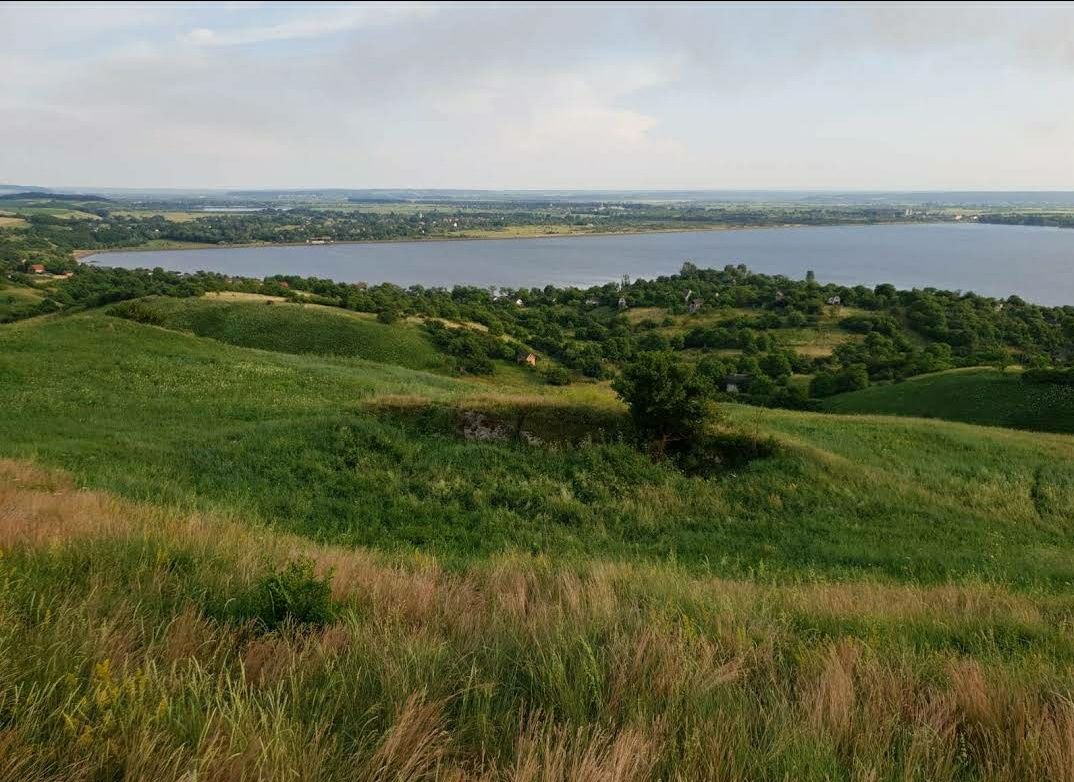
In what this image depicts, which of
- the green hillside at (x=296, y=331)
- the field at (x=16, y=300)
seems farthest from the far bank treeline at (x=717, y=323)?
the green hillside at (x=296, y=331)

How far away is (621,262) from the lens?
153 meters

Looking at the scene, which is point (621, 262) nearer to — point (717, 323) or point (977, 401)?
point (717, 323)

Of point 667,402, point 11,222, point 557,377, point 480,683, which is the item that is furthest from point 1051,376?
point 11,222

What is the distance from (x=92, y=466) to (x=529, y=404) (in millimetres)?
8322

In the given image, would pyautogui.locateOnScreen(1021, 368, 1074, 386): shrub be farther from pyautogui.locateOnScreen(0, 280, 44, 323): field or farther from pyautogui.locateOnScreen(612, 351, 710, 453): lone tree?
pyautogui.locateOnScreen(0, 280, 44, 323): field

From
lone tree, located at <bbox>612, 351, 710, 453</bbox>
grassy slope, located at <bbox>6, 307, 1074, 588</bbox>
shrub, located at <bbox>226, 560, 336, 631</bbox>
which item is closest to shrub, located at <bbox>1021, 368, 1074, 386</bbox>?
grassy slope, located at <bbox>6, 307, 1074, 588</bbox>

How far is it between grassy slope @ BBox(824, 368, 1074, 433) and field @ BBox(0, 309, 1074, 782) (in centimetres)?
1682

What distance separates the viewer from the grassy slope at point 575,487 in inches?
357

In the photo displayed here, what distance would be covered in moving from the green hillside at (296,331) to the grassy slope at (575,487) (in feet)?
78.1

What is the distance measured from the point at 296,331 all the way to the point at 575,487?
118 feet

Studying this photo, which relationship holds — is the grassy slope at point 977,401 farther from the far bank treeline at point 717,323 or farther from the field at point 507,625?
the field at point 507,625

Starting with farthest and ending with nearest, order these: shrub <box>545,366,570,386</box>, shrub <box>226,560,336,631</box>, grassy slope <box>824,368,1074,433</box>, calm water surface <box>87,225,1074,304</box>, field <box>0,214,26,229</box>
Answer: field <box>0,214,26,229</box>
calm water surface <box>87,225,1074,304</box>
shrub <box>545,366,570,386</box>
grassy slope <box>824,368,1074,433</box>
shrub <box>226,560,336,631</box>

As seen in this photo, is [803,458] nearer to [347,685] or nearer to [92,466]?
[347,685]

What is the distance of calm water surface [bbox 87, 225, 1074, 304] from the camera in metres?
124
